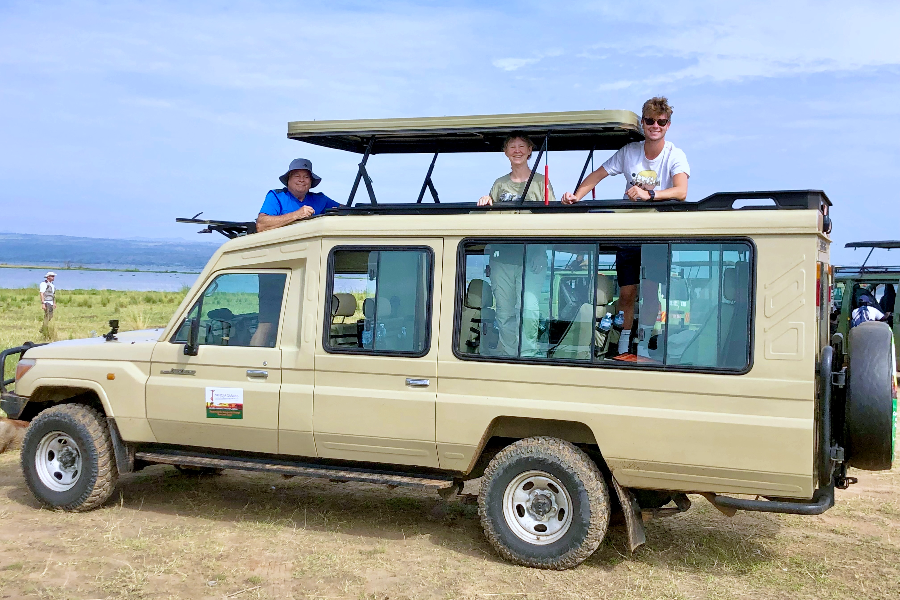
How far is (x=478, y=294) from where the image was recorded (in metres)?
6.21

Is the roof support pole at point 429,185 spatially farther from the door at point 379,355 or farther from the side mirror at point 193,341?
the side mirror at point 193,341

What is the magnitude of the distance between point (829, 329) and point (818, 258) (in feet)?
2.59

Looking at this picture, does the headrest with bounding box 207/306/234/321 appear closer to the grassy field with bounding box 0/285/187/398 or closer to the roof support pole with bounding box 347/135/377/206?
the roof support pole with bounding box 347/135/377/206

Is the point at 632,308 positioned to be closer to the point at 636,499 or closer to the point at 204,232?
the point at 636,499

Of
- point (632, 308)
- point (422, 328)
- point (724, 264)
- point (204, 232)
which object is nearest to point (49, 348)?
point (204, 232)

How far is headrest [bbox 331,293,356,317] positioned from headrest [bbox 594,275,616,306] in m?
1.75

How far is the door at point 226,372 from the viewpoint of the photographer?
21.9 ft

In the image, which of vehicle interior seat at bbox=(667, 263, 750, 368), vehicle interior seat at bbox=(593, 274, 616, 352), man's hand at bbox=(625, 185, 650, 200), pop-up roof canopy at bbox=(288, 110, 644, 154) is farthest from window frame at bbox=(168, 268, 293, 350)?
vehicle interior seat at bbox=(667, 263, 750, 368)

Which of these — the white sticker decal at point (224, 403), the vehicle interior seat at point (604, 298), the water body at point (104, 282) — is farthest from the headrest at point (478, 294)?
the water body at point (104, 282)

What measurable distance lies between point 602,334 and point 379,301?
1561 millimetres

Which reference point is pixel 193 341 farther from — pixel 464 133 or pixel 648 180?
pixel 648 180

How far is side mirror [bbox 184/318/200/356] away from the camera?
685 centimetres

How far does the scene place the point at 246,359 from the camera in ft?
22.1

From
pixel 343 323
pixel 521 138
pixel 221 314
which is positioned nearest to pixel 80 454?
pixel 221 314
